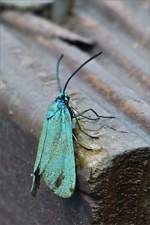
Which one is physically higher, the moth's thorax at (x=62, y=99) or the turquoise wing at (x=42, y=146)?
the moth's thorax at (x=62, y=99)

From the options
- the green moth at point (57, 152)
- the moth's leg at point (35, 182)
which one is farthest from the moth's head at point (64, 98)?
Answer: the moth's leg at point (35, 182)

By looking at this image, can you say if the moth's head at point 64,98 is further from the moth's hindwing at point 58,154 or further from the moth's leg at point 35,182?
the moth's leg at point 35,182

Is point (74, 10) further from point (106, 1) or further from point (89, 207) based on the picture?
point (89, 207)

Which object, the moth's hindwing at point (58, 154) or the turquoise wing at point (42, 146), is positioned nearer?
the moth's hindwing at point (58, 154)

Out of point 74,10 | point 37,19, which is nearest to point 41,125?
point 37,19

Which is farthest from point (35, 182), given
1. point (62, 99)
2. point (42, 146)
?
point (62, 99)

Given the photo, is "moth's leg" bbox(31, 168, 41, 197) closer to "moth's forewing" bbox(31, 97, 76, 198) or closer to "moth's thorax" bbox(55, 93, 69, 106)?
"moth's forewing" bbox(31, 97, 76, 198)

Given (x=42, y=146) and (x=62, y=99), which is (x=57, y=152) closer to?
(x=42, y=146)
